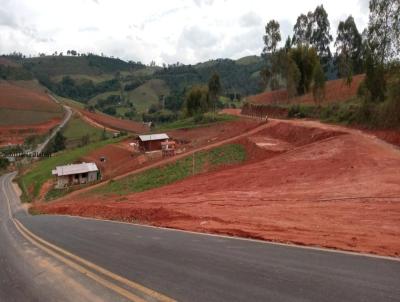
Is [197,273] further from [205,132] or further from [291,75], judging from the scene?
[291,75]

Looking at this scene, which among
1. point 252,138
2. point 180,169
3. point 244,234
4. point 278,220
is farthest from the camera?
point 252,138

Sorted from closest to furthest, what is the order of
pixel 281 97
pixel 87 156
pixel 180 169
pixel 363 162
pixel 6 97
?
pixel 363 162 < pixel 180 169 < pixel 87 156 < pixel 281 97 < pixel 6 97

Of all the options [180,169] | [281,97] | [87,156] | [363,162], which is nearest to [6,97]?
[87,156]

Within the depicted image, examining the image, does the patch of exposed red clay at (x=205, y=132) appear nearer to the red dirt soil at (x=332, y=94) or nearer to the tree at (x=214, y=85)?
the red dirt soil at (x=332, y=94)

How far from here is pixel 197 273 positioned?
8.28 meters

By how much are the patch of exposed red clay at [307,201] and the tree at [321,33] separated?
58.9 metres

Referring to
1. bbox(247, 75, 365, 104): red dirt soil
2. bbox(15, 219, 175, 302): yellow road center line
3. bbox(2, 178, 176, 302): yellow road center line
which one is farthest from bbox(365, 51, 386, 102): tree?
bbox(15, 219, 175, 302): yellow road center line

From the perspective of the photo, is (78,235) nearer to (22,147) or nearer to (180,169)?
(180,169)

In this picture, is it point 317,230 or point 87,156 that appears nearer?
point 317,230

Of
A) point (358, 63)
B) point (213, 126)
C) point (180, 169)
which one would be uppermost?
point (358, 63)

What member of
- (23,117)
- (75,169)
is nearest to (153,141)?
(75,169)

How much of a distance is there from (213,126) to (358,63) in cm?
3574

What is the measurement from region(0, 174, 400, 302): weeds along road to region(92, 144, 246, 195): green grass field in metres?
28.2

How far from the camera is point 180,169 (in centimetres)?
4384
